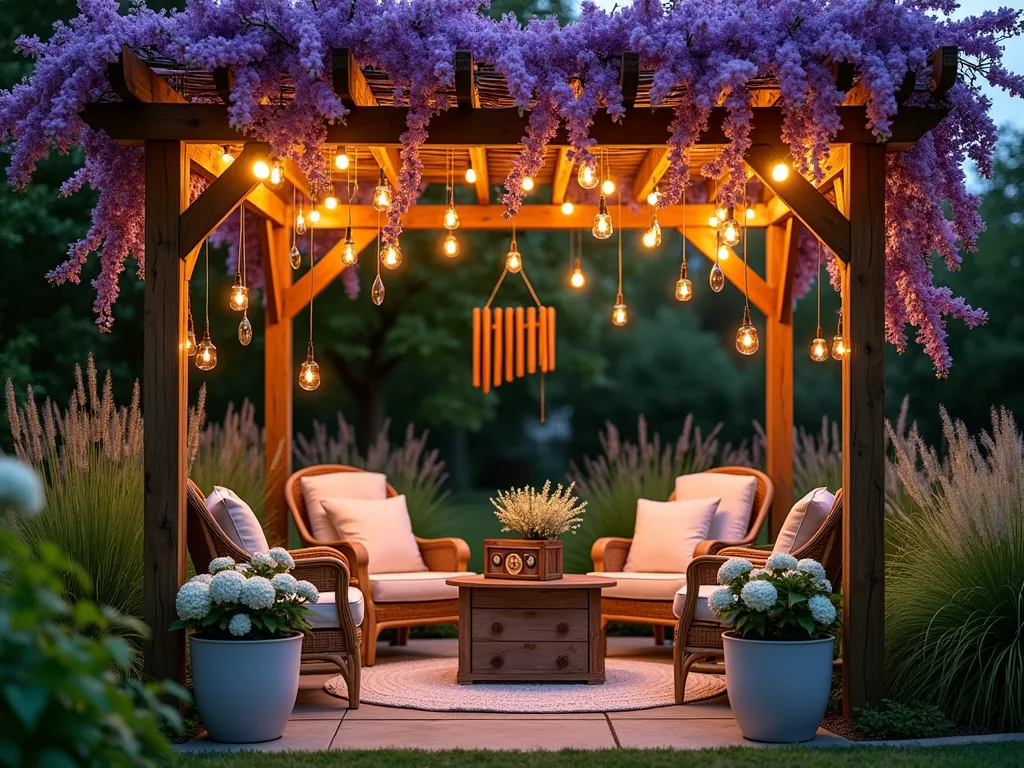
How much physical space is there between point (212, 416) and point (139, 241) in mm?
9133

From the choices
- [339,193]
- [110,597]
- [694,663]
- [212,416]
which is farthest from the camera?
[212,416]

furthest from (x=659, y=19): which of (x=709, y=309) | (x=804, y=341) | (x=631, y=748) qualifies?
(x=709, y=309)

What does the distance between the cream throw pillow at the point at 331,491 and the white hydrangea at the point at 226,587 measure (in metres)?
2.43

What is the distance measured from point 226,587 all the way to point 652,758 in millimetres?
1811

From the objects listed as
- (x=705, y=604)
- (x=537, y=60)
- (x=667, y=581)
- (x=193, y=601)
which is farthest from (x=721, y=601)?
(x=537, y=60)

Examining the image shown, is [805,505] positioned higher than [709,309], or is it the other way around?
[709,309]

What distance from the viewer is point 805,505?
595 cm

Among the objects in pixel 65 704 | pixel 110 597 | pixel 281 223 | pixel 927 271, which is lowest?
pixel 110 597

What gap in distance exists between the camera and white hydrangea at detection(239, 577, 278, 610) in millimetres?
5016

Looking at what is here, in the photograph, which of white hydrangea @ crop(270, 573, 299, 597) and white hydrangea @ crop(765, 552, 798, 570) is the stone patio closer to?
white hydrangea @ crop(270, 573, 299, 597)

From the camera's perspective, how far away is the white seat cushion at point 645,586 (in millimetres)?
6875

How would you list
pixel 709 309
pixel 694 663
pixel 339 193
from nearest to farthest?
pixel 694 663 → pixel 339 193 → pixel 709 309

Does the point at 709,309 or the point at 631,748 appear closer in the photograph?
the point at 631,748

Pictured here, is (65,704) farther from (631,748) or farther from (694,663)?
(694,663)
